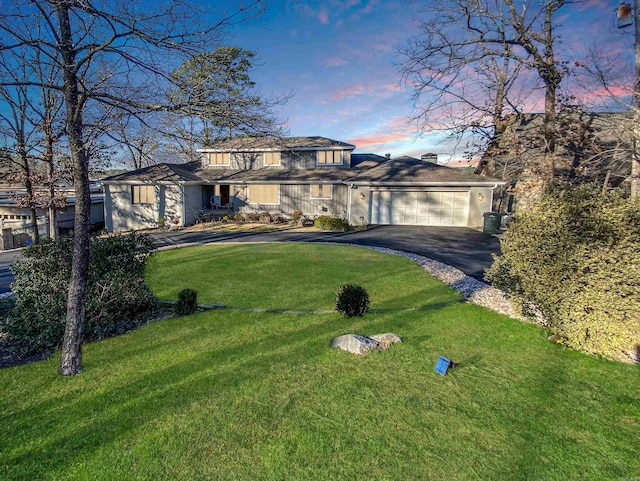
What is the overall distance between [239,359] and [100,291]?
3348 mm

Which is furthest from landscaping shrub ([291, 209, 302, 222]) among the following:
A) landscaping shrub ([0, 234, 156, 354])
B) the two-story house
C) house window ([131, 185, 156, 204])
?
landscaping shrub ([0, 234, 156, 354])

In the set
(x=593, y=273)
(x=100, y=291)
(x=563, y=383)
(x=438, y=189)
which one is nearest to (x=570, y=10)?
(x=438, y=189)

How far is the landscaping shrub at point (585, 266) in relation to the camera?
497 cm

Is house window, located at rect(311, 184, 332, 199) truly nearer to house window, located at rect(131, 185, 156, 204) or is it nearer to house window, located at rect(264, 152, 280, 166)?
house window, located at rect(264, 152, 280, 166)

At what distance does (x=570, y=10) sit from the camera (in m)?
13.3

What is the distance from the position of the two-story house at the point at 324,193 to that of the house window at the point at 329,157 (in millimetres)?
75

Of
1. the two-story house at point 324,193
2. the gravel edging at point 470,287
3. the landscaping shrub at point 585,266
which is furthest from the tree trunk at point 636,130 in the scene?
the two-story house at point 324,193

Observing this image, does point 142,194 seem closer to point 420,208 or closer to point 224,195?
point 224,195

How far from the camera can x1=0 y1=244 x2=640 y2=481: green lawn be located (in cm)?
309

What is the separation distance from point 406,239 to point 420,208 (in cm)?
573

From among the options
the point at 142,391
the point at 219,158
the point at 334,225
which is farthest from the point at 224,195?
the point at 142,391

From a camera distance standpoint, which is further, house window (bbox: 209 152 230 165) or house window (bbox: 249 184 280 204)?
house window (bbox: 209 152 230 165)

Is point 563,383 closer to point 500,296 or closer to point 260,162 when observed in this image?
point 500,296

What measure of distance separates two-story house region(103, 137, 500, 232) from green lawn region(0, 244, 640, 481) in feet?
51.4
